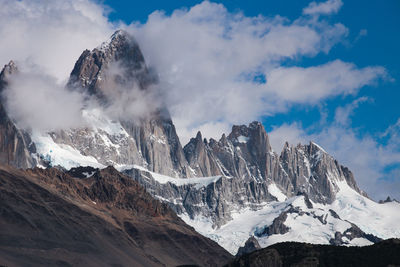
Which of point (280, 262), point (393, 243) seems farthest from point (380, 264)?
point (280, 262)

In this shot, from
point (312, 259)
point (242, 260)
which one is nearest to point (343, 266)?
point (312, 259)

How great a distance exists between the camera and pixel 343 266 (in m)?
169

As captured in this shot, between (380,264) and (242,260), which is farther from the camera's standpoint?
(242,260)

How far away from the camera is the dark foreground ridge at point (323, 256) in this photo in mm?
167375

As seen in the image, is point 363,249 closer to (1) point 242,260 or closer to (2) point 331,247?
(2) point 331,247

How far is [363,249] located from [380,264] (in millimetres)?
8568

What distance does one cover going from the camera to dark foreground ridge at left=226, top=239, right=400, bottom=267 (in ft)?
549

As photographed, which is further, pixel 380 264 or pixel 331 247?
pixel 331 247

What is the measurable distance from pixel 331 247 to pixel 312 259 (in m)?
8.49

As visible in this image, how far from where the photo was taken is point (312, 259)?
171 metres

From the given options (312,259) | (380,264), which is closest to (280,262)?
(312,259)

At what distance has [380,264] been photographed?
16488cm

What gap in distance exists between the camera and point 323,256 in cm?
17362

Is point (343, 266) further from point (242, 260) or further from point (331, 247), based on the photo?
point (242, 260)
